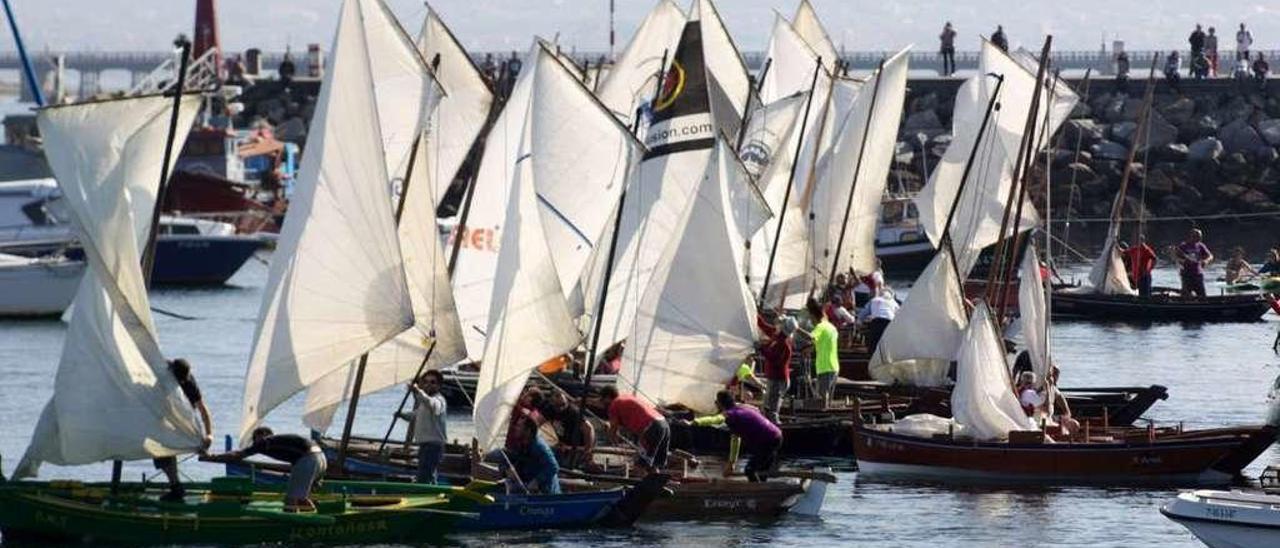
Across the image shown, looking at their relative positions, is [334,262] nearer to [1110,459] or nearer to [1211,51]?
[1110,459]

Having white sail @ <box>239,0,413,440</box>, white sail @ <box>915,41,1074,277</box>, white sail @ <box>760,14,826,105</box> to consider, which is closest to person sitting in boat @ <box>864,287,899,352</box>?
white sail @ <box>915,41,1074,277</box>

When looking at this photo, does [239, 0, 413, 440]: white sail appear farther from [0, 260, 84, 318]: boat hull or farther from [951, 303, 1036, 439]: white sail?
[0, 260, 84, 318]: boat hull

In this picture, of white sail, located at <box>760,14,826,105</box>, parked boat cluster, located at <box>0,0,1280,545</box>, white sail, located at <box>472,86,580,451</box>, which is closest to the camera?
parked boat cluster, located at <box>0,0,1280,545</box>

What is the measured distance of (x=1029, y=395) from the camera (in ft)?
156

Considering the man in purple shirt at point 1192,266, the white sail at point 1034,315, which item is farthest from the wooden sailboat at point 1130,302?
the white sail at point 1034,315

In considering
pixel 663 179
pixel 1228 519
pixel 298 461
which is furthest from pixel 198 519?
pixel 663 179

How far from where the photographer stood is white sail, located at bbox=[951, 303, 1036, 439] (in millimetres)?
46250

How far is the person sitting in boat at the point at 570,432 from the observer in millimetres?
42688

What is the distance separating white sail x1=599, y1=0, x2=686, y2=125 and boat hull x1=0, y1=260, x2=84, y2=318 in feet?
77.4

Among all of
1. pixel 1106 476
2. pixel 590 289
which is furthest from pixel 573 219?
pixel 1106 476

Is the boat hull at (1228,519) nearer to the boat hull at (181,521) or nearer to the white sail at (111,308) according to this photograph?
the boat hull at (181,521)

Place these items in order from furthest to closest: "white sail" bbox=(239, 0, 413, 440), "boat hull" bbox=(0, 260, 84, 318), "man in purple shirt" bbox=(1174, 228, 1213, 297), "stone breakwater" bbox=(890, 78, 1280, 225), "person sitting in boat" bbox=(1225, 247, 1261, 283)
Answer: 1. "stone breakwater" bbox=(890, 78, 1280, 225)
2. "person sitting in boat" bbox=(1225, 247, 1261, 283)
3. "boat hull" bbox=(0, 260, 84, 318)
4. "man in purple shirt" bbox=(1174, 228, 1213, 297)
5. "white sail" bbox=(239, 0, 413, 440)

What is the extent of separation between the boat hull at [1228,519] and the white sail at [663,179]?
13599 millimetres

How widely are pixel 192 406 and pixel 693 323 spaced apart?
10820mm
